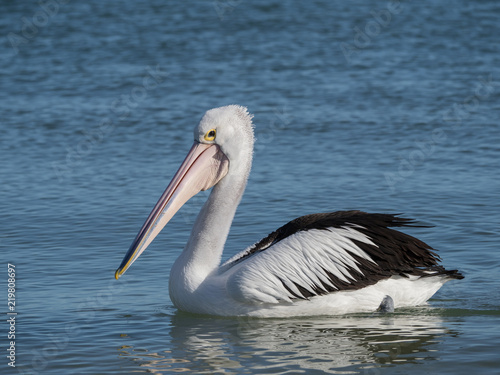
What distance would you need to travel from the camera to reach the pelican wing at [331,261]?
587 centimetres

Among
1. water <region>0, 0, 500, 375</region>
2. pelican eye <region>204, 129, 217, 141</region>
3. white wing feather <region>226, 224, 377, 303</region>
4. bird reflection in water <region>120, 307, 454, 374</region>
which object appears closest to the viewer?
bird reflection in water <region>120, 307, 454, 374</region>

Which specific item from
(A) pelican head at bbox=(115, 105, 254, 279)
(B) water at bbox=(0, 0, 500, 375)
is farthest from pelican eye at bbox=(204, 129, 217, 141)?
(B) water at bbox=(0, 0, 500, 375)

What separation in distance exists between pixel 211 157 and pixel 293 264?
2.94 ft

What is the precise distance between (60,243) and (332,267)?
8.79ft

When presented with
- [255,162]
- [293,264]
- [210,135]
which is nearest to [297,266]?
[293,264]

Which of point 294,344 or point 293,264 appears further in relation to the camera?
point 293,264

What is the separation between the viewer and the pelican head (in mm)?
6164

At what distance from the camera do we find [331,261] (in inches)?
234

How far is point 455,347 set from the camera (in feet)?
17.8

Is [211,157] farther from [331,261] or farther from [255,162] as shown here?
[255,162]

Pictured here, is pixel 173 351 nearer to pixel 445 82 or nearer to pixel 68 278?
pixel 68 278

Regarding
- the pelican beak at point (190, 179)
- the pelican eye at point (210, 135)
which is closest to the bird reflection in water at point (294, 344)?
the pelican beak at point (190, 179)

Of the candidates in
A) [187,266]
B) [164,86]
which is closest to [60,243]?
[187,266]

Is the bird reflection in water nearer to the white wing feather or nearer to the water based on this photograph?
the water
